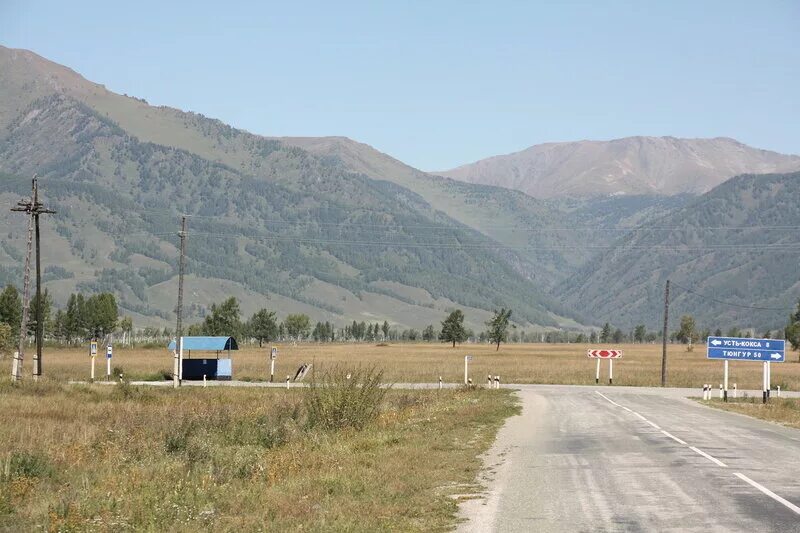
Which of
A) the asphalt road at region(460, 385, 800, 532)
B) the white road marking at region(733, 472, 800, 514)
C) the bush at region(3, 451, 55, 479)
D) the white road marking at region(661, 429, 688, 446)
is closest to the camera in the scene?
the asphalt road at region(460, 385, 800, 532)

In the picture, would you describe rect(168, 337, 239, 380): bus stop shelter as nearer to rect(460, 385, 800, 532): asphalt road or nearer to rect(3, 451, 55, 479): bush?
rect(460, 385, 800, 532): asphalt road

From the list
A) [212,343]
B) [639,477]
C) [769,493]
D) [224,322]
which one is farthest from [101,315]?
[769,493]

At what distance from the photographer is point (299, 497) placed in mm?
16578

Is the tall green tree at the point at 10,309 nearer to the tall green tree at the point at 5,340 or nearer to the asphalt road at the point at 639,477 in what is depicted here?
the tall green tree at the point at 5,340

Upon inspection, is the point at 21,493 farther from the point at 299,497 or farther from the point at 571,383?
the point at 571,383

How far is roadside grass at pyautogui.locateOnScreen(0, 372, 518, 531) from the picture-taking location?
15219 millimetres

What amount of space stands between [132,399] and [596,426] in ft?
70.9

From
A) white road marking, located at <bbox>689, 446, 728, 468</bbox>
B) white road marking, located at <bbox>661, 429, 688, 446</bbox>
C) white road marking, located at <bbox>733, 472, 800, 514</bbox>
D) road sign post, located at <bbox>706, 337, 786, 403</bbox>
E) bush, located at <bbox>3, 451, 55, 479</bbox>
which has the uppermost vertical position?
road sign post, located at <bbox>706, 337, 786, 403</bbox>

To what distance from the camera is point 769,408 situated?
150 ft

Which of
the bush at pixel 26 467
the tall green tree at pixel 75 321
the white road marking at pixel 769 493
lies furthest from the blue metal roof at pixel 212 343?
the tall green tree at pixel 75 321

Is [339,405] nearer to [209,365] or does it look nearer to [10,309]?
[209,365]

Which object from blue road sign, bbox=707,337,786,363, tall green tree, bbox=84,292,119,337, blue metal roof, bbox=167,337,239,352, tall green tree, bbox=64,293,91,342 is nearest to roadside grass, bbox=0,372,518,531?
blue road sign, bbox=707,337,786,363

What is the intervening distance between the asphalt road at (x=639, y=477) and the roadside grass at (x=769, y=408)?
11.9 ft

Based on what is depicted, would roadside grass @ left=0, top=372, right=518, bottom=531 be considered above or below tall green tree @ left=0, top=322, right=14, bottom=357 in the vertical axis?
→ above
